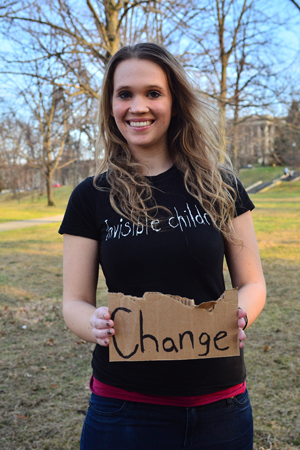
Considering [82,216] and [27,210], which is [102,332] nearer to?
[82,216]

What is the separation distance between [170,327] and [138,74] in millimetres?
988

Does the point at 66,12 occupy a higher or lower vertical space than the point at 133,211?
higher

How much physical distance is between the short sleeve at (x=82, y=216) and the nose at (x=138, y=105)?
14.4 inches

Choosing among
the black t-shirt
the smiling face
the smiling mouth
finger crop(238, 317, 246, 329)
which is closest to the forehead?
the smiling face

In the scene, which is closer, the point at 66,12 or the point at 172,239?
the point at 172,239

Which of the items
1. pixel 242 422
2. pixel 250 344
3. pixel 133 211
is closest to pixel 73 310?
pixel 133 211

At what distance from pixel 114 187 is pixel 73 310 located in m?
0.51

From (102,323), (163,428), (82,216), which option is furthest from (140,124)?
(163,428)

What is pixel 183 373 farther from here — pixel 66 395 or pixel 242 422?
pixel 66 395

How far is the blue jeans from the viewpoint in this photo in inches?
55.9

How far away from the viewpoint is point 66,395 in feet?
11.6

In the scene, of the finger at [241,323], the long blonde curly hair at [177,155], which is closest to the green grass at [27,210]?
the long blonde curly hair at [177,155]

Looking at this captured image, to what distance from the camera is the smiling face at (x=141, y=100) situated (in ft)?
5.42

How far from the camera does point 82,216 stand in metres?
1.61
